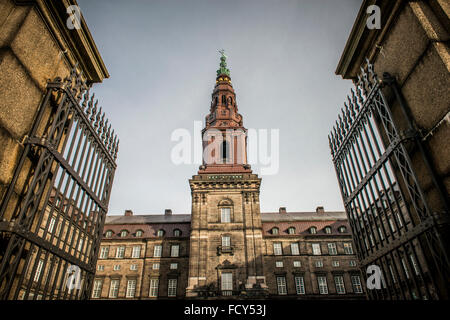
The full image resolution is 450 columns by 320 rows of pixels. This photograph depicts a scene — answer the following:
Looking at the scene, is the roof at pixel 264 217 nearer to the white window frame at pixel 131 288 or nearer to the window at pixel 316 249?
the window at pixel 316 249

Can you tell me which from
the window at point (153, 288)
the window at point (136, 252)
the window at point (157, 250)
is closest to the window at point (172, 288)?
the window at point (153, 288)

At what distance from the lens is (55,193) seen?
8016 millimetres

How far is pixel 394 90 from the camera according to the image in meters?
8.27

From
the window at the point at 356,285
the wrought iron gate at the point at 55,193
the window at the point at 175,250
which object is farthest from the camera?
the window at the point at 175,250

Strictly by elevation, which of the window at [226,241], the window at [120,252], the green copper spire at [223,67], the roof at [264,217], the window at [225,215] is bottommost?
the window at [226,241]

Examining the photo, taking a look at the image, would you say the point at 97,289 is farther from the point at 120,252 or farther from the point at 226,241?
the point at 226,241

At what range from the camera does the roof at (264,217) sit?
1770 inches

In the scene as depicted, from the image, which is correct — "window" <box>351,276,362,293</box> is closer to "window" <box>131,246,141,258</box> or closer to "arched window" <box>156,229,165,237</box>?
"arched window" <box>156,229,165,237</box>

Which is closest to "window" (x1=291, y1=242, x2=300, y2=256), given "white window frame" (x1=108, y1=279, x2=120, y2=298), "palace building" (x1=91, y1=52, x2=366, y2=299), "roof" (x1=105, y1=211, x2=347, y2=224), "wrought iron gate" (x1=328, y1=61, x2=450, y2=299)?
"palace building" (x1=91, y1=52, x2=366, y2=299)

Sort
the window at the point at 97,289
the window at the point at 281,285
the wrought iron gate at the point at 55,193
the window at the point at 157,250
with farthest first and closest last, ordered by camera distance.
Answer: the window at the point at 157,250
the window at the point at 97,289
the window at the point at 281,285
the wrought iron gate at the point at 55,193

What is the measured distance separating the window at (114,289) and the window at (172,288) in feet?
20.9

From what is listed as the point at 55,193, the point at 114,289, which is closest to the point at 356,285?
the point at 114,289

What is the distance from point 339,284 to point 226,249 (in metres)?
15.3

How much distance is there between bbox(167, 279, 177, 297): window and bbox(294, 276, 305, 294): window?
568 inches
